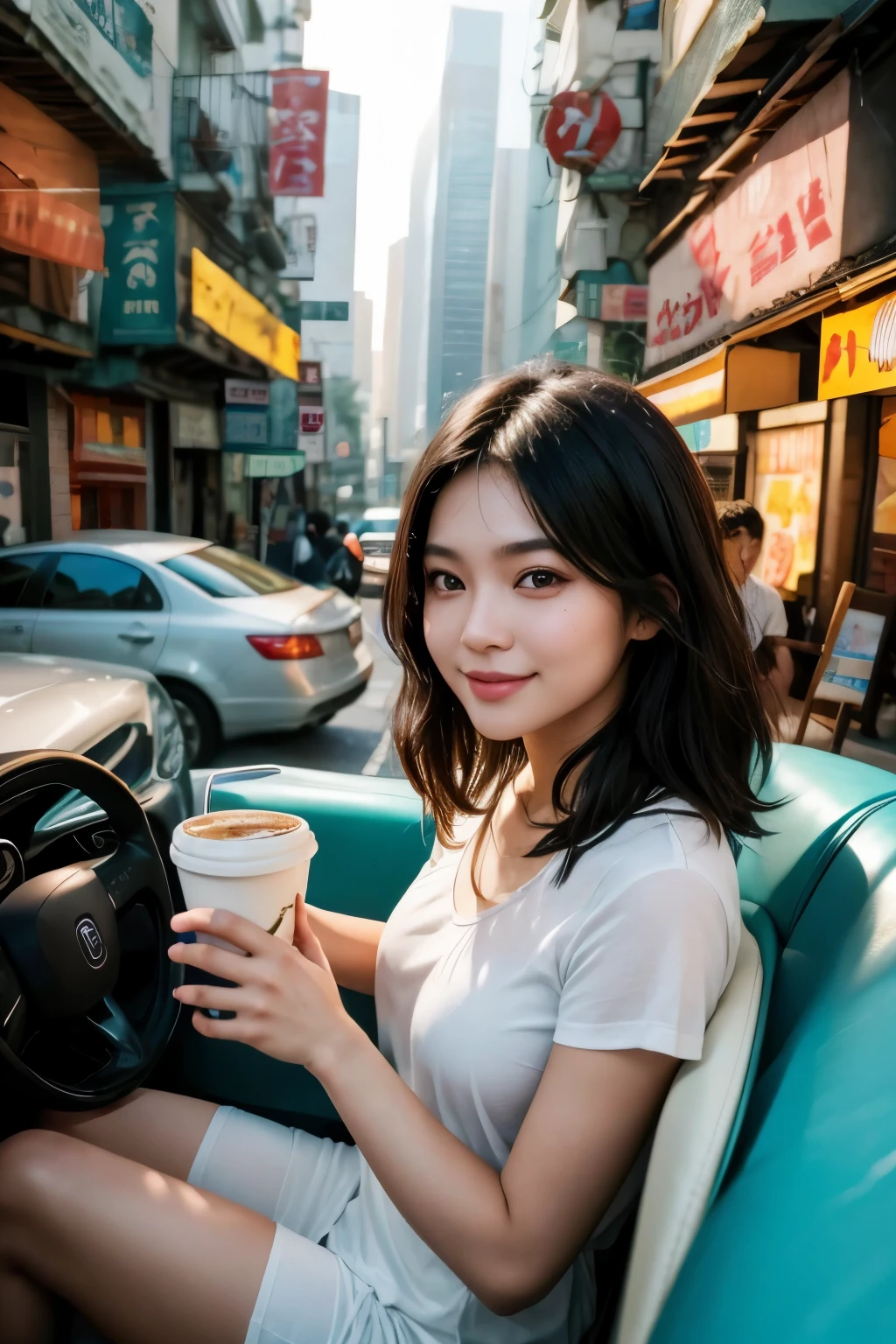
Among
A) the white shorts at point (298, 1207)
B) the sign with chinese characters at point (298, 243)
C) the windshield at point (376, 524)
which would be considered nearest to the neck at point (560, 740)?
the white shorts at point (298, 1207)

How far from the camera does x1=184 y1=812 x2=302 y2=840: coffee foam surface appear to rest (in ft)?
2.71

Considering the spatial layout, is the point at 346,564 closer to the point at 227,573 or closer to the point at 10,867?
the point at 227,573

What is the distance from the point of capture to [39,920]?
1.00 m

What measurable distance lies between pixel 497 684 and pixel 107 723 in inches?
45.0

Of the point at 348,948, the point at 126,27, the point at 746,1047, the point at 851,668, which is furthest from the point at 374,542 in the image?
the point at 746,1047

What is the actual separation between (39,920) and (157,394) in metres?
2.06

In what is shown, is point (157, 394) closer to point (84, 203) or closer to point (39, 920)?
point (84, 203)

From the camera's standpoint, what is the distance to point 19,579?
8.47 ft

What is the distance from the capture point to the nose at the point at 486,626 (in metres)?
0.83

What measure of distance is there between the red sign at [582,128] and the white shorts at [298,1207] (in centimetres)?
256

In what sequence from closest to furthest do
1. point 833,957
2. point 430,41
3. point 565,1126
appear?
point 565,1126, point 833,957, point 430,41

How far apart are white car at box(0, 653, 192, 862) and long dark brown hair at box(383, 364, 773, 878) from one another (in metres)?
0.76

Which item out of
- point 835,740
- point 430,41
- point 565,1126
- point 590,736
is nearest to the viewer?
point 565,1126

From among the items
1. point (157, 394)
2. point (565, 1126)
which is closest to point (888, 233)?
point (157, 394)
